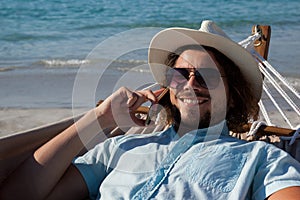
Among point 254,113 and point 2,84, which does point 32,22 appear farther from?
point 254,113

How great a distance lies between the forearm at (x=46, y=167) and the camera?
1.63m

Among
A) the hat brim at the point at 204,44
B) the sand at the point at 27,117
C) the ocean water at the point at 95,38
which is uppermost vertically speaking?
the hat brim at the point at 204,44

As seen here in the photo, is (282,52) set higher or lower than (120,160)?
lower

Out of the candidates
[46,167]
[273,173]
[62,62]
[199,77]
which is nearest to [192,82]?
[199,77]

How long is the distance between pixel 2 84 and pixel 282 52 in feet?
10.8

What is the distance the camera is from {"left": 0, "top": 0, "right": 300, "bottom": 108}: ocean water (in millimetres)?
4926

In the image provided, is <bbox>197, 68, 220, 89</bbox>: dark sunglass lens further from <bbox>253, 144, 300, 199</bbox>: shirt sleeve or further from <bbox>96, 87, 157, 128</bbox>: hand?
<bbox>253, 144, 300, 199</bbox>: shirt sleeve

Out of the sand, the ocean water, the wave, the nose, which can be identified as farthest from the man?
the wave

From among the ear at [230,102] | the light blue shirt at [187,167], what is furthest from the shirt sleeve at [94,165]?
the ear at [230,102]

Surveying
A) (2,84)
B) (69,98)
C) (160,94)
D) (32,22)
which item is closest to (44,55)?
(2,84)

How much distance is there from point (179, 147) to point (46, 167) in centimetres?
37

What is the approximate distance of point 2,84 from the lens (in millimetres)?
5613

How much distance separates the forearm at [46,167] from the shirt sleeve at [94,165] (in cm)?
8

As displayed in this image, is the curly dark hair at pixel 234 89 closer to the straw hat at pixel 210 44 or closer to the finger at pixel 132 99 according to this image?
the straw hat at pixel 210 44
